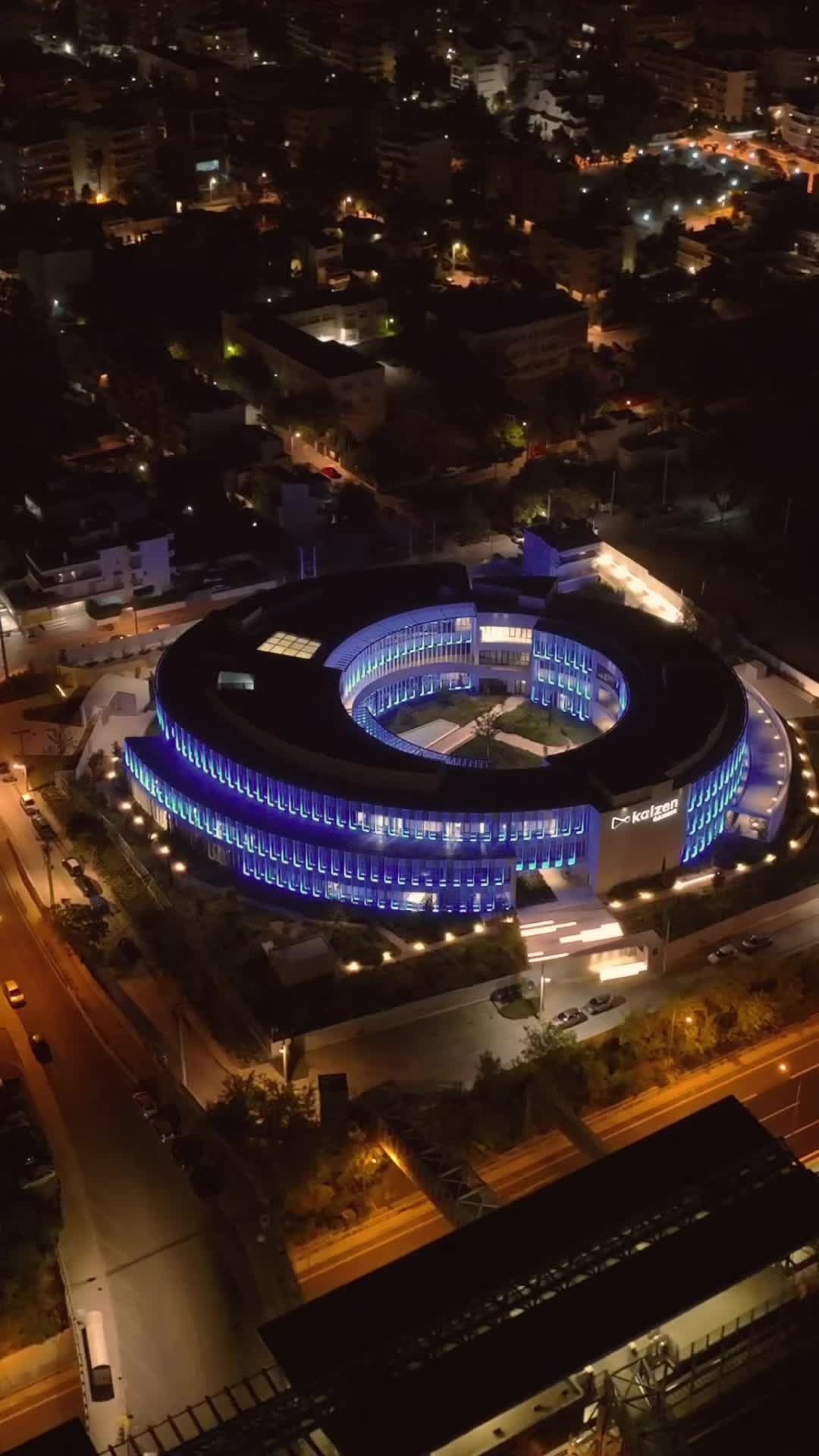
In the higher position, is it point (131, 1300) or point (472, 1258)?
point (472, 1258)

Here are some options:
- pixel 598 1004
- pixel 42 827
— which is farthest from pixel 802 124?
pixel 598 1004

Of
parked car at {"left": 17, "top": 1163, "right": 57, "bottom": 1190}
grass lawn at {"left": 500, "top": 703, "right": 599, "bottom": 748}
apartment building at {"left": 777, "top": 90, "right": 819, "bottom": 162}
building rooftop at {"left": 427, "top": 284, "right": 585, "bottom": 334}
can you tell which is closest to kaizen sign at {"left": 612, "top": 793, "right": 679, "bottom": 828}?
grass lawn at {"left": 500, "top": 703, "right": 599, "bottom": 748}

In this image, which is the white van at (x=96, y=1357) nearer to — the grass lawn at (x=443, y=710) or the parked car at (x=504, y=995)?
the parked car at (x=504, y=995)

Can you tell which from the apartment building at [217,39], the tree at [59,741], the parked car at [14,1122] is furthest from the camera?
the apartment building at [217,39]

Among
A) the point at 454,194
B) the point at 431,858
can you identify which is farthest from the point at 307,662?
the point at 454,194

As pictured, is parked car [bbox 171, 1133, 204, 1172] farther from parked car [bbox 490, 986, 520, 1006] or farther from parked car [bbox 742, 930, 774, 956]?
parked car [bbox 742, 930, 774, 956]

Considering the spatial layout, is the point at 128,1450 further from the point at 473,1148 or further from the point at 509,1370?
the point at 473,1148

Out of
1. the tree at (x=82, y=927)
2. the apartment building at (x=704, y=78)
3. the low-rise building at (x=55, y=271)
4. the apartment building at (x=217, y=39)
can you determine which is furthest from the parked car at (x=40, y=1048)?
the apartment building at (x=217, y=39)
